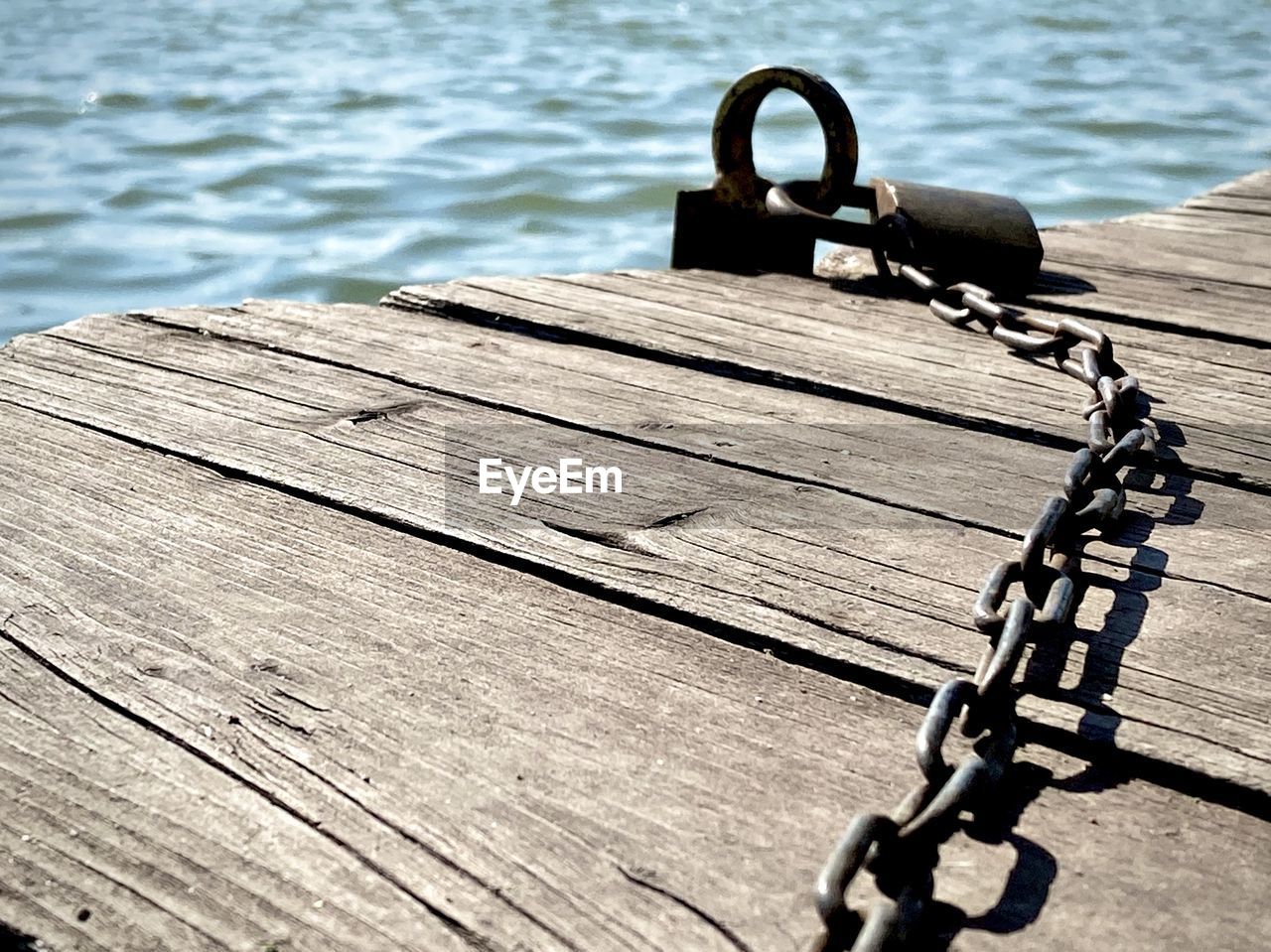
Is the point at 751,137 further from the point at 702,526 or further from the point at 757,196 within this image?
the point at 702,526

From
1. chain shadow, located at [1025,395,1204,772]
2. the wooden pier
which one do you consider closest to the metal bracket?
the wooden pier

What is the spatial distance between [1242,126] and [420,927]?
9278mm

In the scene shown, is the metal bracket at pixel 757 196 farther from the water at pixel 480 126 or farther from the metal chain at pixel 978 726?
the water at pixel 480 126

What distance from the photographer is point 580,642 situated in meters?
1.49

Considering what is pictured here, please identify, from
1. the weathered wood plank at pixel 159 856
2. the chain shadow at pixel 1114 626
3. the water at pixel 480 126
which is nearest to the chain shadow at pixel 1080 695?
the chain shadow at pixel 1114 626

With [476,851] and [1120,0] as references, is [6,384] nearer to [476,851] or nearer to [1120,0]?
[476,851]

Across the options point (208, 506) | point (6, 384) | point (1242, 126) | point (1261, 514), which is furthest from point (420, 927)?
point (1242, 126)

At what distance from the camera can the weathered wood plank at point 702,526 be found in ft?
4.60

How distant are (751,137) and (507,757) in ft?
6.61

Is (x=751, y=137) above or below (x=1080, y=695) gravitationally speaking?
above

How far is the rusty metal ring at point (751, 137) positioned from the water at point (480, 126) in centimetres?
297

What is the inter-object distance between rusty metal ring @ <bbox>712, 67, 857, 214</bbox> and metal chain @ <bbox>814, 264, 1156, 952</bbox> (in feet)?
4.01

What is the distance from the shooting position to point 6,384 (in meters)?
2.24

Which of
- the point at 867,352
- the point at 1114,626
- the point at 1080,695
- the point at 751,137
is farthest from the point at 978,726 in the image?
the point at 751,137
